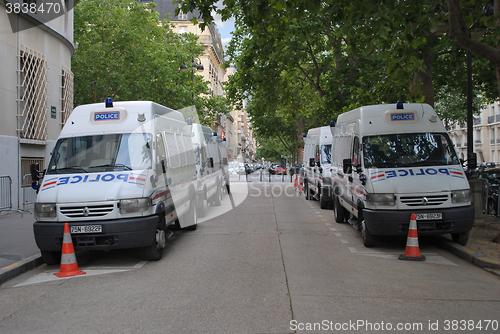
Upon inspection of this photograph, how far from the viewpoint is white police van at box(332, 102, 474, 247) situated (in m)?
8.05

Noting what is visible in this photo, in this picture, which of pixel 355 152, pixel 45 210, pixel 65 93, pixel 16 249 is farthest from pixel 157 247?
pixel 65 93

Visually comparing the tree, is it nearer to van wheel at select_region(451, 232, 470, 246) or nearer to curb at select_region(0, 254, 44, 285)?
curb at select_region(0, 254, 44, 285)

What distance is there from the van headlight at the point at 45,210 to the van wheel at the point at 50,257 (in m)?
0.68

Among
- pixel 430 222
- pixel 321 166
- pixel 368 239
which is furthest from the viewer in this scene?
pixel 321 166

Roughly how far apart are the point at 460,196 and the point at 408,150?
133 cm

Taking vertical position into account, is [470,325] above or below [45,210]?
below

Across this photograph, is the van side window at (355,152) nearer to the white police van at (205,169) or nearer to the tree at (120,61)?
the white police van at (205,169)

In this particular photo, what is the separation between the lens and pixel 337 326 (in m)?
4.55

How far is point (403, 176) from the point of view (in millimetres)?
8328

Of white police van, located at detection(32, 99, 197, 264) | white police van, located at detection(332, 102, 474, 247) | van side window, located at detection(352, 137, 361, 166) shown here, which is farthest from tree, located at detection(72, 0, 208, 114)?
white police van, located at detection(332, 102, 474, 247)

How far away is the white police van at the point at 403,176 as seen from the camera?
8.05 metres

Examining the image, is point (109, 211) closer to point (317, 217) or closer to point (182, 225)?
point (182, 225)

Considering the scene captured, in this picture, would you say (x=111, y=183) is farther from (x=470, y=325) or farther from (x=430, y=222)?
(x=430, y=222)

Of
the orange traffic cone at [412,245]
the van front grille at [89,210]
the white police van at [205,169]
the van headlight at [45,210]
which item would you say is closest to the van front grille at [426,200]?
the orange traffic cone at [412,245]
